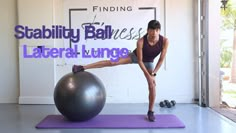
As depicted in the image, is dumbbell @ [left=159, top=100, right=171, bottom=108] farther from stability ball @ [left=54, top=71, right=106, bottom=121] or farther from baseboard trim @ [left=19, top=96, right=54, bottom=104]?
baseboard trim @ [left=19, top=96, right=54, bottom=104]

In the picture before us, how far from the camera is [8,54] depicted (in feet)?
23.9

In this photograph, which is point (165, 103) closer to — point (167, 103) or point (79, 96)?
point (167, 103)

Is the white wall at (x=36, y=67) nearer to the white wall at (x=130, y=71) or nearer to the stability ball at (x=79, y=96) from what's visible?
the white wall at (x=130, y=71)

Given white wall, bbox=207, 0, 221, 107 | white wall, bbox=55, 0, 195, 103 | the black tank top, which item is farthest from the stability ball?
white wall, bbox=207, 0, 221, 107

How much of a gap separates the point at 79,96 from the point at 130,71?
242 centimetres

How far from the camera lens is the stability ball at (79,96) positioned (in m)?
4.96

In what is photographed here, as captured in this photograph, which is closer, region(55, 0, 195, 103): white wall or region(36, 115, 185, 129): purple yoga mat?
region(36, 115, 185, 129): purple yoga mat

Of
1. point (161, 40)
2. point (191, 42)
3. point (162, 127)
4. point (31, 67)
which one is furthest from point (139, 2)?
point (162, 127)

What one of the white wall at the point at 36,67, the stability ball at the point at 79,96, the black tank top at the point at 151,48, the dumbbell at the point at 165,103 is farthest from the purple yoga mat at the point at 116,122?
the white wall at the point at 36,67

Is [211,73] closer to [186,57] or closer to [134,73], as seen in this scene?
[186,57]

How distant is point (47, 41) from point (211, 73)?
3505mm

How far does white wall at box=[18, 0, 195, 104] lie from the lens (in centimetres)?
710

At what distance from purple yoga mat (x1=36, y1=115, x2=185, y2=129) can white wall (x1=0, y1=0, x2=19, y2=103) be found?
78.8 inches

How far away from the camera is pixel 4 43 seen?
7270 millimetres
